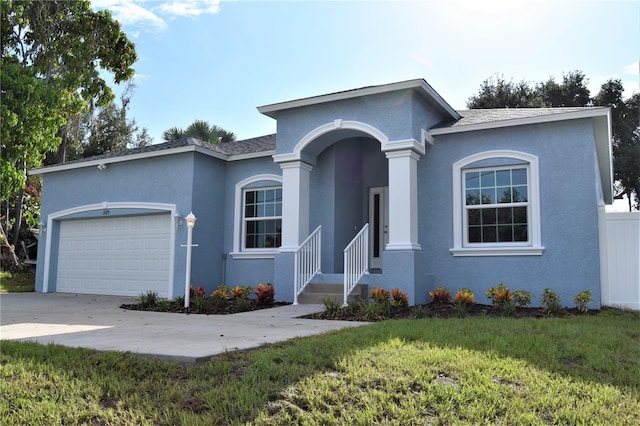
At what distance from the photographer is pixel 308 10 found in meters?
9.53

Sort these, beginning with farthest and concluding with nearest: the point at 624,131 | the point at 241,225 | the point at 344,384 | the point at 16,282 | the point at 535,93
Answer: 1. the point at 535,93
2. the point at 624,131
3. the point at 16,282
4. the point at 241,225
5. the point at 344,384

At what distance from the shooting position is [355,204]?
39.8 feet

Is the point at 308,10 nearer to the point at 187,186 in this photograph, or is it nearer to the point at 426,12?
the point at 426,12

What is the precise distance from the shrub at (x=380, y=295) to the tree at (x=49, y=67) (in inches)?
411

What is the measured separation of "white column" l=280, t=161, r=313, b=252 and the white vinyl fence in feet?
→ 18.6

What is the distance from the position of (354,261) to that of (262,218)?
344 centimetres

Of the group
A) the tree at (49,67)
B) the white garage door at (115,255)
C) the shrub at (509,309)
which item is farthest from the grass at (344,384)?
the tree at (49,67)

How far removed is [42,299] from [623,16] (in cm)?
1310

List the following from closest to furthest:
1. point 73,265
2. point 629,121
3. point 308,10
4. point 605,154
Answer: point 308,10, point 605,154, point 73,265, point 629,121

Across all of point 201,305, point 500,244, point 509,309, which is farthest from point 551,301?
point 201,305

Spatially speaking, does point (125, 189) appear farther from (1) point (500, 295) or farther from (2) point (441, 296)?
(1) point (500, 295)

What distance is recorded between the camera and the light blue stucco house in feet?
30.5

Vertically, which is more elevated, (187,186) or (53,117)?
(53,117)

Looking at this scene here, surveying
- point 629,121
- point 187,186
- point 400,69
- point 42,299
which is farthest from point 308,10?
point 629,121
